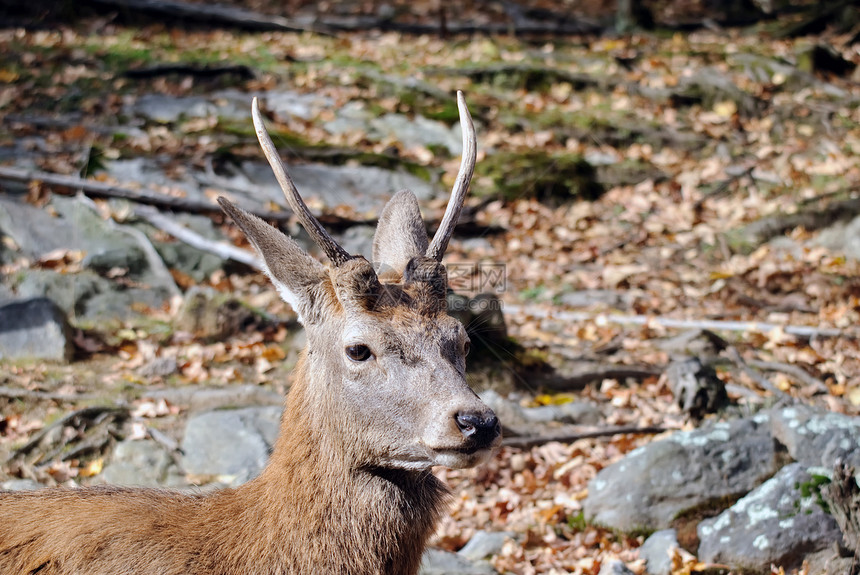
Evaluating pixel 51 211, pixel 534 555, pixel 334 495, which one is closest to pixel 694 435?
pixel 534 555

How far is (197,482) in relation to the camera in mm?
5562

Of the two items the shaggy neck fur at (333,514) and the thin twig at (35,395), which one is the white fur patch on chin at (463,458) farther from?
the thin twig at (35,395)

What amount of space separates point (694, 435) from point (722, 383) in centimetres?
104

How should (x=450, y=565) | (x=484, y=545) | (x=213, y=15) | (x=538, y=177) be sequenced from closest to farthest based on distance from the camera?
(x=450, y=565) < (x=484, y=545) < (x=538, y=177) < (x=213, y=15)

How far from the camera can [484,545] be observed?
17.2 feet

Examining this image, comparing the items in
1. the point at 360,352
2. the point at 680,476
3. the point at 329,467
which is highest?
the point at 360,352

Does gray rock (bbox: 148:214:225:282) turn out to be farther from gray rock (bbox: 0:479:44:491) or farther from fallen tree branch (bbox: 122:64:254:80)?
fallen tree branch (bbox: 122:64:254:80)

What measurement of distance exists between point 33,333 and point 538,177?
6.61 m

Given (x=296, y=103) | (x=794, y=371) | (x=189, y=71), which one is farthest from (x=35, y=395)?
(x=189, y=71)

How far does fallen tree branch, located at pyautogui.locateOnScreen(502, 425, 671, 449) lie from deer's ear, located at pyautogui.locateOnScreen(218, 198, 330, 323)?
287cm

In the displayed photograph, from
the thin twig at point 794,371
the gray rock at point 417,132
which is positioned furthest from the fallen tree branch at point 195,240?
the thin twig at point 794,371

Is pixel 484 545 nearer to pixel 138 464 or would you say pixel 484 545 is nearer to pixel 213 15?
pixel 138 464

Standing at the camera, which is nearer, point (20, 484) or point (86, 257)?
point (20, 484)

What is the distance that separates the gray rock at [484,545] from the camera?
5172 mm
